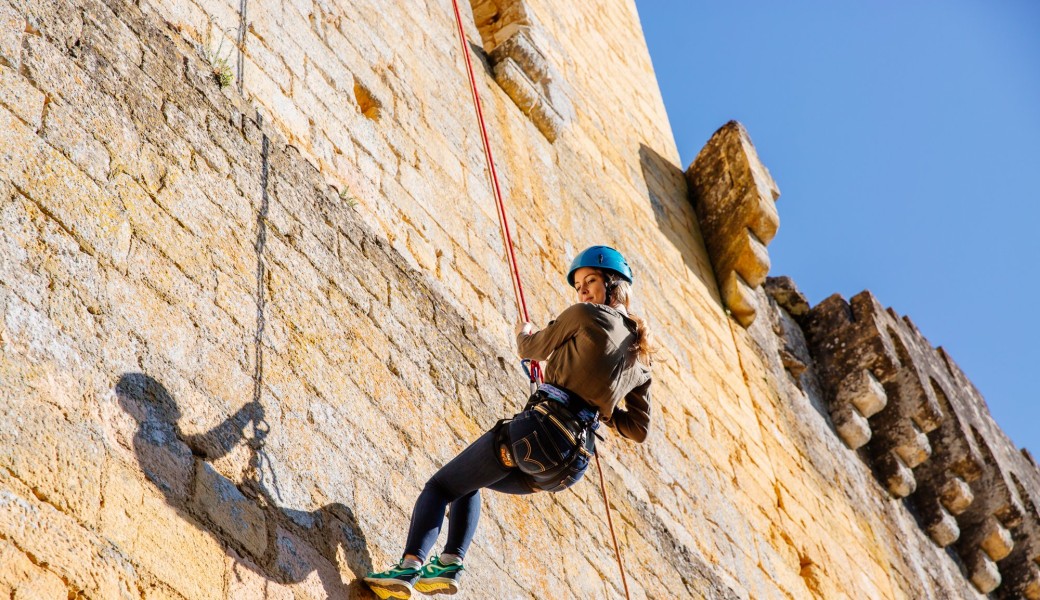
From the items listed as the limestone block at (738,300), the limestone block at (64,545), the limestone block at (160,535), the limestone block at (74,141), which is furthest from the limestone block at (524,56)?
the limestone block at (64,545)

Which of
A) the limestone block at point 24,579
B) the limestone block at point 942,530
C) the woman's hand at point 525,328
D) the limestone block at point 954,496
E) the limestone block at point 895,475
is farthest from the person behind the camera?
the limestone block at point 954,496

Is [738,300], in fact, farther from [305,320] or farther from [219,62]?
[305,320]

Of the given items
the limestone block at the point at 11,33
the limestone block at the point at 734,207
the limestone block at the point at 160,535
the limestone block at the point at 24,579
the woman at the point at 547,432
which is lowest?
the limestone block at the point at 24,579

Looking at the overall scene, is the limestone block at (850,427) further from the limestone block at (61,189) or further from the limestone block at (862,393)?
the limestone block at (61,189)

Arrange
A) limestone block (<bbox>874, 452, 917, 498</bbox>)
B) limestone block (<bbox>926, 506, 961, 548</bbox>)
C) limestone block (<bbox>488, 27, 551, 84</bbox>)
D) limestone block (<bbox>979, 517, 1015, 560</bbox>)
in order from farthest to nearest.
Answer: limestone block (<bbox>979, 517, 1015, 560</bbox>)
limestone block (<bbox>926, 506, 961, 548</bbox>)
limestone block (<bbox>874, 452, 917, 498</bbox>)
limestone block (<bbox>488, 27, 551, 84</bbox>)

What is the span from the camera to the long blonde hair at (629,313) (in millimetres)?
3715

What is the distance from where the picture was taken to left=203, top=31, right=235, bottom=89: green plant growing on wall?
13.1ft

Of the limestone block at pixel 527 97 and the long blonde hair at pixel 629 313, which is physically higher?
the limestone block at pixel 527 97

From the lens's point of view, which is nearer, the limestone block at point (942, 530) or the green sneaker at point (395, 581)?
the green sneaker at point (395, 581)

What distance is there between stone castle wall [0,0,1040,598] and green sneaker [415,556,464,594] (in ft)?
0.53

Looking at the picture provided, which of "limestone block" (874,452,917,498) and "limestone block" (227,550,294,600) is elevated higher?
"limestone block" (874,452,917,498)

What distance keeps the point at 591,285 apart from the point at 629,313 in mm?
143

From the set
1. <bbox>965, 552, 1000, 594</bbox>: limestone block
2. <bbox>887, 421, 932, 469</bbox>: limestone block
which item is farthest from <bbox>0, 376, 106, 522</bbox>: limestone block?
<bbox>965, 552, 1000, 594</bbox>: limestone block

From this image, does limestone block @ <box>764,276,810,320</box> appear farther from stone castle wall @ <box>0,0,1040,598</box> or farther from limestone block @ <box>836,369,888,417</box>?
stone castle wall @ <box>0,0,1040,598</box>
